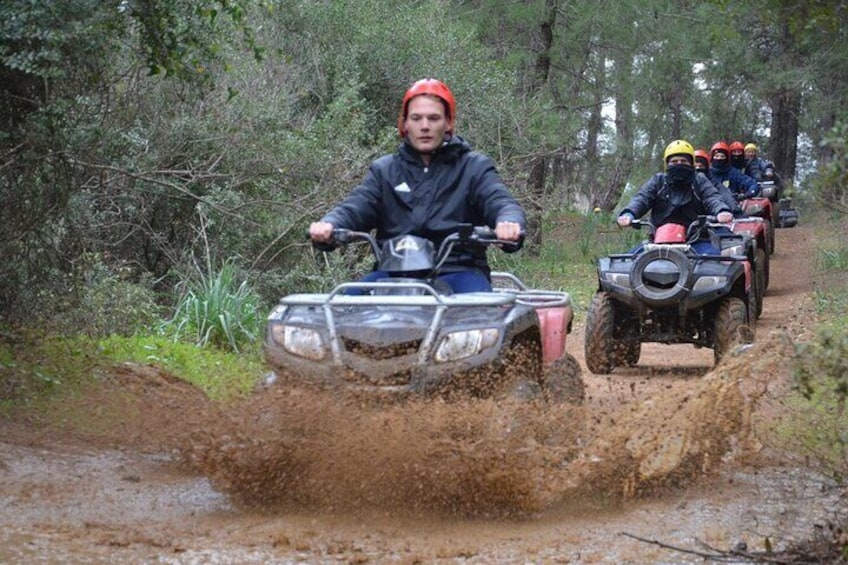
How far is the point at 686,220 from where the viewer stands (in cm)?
1256

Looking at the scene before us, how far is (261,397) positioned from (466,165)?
193cm

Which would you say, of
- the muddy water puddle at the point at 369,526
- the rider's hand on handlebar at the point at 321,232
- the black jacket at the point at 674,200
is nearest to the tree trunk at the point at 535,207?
the black jacket at the point at 674,200

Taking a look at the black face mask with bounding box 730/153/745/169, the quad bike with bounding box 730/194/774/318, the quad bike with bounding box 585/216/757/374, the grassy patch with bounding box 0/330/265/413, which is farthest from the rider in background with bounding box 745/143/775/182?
the grassy patch with bounding box 0/330/265/413

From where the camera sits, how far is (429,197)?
7.02 meters

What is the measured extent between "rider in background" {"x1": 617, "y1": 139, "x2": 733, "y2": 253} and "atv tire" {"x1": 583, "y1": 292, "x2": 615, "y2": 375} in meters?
1.28

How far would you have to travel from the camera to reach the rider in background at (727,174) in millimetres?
21781

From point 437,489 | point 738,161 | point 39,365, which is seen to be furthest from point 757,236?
point 437,489

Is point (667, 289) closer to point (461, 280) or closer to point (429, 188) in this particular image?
point (429, 188)

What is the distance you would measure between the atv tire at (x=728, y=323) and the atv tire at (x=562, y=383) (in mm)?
4495

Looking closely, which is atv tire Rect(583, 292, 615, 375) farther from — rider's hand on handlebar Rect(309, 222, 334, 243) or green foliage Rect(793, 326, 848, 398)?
green foliage Rect(793, 326, 848, 398)

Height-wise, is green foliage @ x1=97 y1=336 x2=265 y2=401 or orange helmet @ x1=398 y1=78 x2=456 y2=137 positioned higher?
orange helmet @ x1=398 y1=78 x2=456 y2=137

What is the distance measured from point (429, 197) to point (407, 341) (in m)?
1.43

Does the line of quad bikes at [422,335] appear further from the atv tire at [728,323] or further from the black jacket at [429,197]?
the atv tire at [728,323]

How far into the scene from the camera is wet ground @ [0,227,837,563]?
17.0ft
